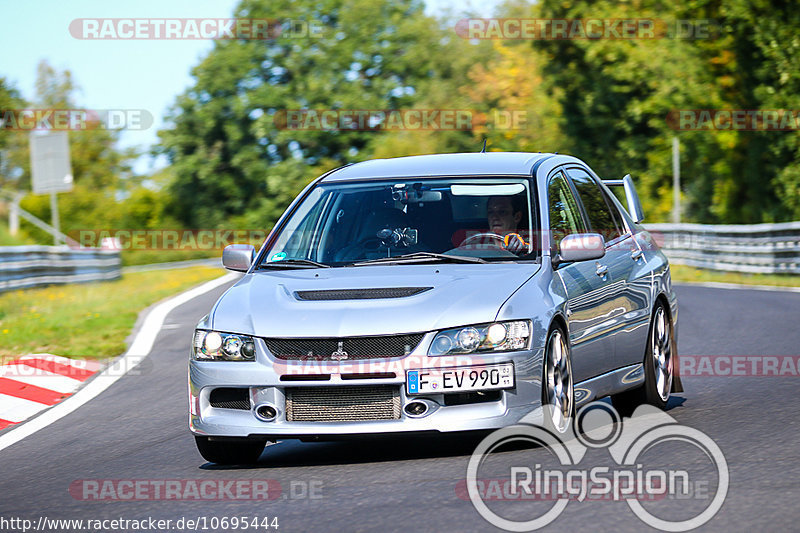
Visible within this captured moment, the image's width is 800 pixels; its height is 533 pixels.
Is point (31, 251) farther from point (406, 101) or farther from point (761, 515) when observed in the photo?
point (406, 101)

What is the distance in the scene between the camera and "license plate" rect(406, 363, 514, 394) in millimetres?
6566

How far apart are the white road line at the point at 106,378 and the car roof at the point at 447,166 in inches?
107

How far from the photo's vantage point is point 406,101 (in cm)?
6838

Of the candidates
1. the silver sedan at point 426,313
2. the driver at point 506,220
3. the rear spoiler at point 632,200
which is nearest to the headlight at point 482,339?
the silver sedan at point 426,313

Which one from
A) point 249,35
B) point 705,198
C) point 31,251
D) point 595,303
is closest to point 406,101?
point 249,35

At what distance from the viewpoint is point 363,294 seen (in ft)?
22.6

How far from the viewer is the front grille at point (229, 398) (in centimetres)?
685

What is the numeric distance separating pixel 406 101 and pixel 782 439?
6195 cm

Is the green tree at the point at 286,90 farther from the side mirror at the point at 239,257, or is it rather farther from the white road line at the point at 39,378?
the side mirror at the point at 239,257

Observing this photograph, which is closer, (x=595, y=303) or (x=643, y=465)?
(x=643, y=465)

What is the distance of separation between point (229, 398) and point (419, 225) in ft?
5.27

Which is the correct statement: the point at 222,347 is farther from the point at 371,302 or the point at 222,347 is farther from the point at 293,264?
the point at 293,264

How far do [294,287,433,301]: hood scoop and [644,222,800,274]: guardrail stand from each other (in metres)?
18.1

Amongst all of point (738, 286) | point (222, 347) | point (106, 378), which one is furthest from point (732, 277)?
point (222, 347)
